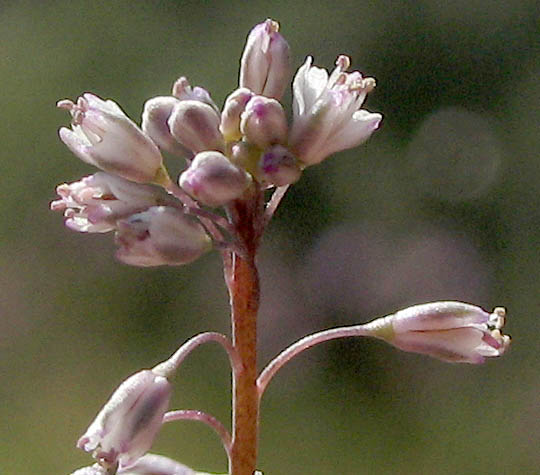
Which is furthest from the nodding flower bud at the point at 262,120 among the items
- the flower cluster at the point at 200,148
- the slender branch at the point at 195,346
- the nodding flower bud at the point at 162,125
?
the slender branch at the point at 195,346

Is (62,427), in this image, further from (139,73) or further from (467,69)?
(467,69)

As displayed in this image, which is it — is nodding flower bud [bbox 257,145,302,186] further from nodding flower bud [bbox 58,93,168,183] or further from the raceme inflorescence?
nodding flower bud [bbox 58,93,168,183]

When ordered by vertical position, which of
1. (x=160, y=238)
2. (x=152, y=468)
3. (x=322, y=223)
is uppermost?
(x=160, y=238)

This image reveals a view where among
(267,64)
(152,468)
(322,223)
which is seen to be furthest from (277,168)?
(322,223)

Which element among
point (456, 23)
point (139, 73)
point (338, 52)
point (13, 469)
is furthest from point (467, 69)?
point (13, 469)

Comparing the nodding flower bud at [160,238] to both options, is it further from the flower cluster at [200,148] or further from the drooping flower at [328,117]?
the drooping flower at [328,117]

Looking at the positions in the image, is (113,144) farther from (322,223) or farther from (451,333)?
(322,223)

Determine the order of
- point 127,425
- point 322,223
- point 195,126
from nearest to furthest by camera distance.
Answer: point 127,425, point 195,126, point 322,223
